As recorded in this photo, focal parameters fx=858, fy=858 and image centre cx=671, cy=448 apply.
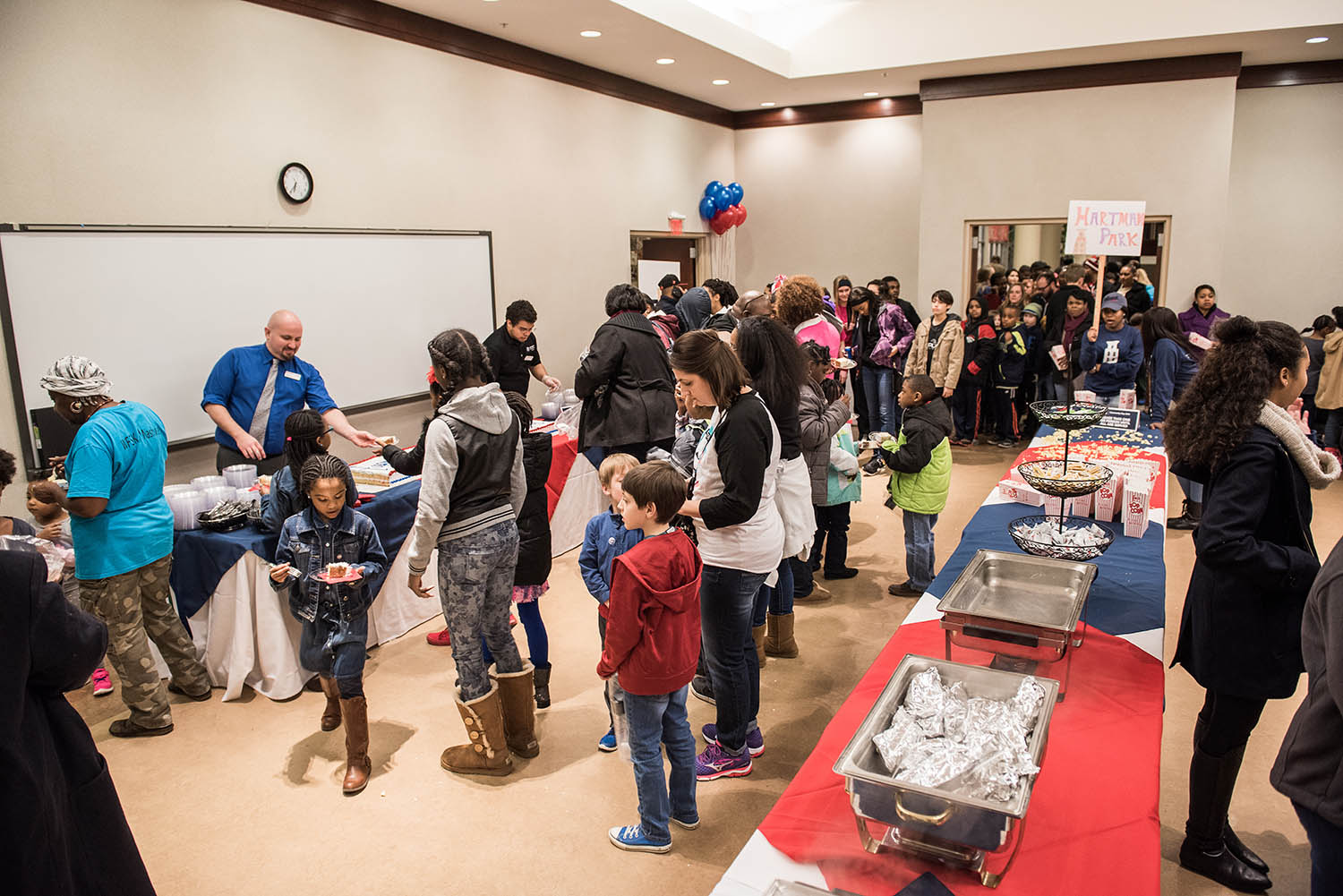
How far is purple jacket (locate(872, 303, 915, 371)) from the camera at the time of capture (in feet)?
23.8

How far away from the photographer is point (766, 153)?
964 centimetres

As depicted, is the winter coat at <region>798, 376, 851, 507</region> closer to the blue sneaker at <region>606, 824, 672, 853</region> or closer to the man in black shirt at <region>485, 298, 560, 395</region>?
the blue sneaker at <region>606, 824, 672, 853</region>

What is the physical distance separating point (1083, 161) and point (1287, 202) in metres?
2.18

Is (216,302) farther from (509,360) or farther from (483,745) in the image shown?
(483,745)

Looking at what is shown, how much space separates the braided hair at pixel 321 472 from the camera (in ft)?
9.37

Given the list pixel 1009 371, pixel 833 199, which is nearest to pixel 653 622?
pixel 1009 371

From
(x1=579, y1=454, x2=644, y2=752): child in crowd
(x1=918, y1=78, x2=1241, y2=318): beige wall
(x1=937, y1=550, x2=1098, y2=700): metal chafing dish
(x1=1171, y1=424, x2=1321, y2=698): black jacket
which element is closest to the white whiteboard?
(x1=579, y1=454, x2=644, y2=752): child in crowd

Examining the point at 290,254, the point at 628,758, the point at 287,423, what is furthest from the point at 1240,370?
the point at 290,254

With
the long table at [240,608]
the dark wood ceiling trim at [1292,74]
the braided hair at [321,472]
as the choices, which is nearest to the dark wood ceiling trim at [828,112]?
the dark wood ceiling trim at [1292,74]

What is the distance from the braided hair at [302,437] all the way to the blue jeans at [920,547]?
8.72 feet

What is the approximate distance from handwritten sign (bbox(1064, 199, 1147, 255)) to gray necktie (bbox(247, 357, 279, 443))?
13.8 ft

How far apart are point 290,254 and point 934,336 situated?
4778 mm

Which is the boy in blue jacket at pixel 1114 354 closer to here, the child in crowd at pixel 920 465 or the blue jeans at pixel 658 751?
the child in crowd at pixel 920 465

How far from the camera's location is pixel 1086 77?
24.8 feet
